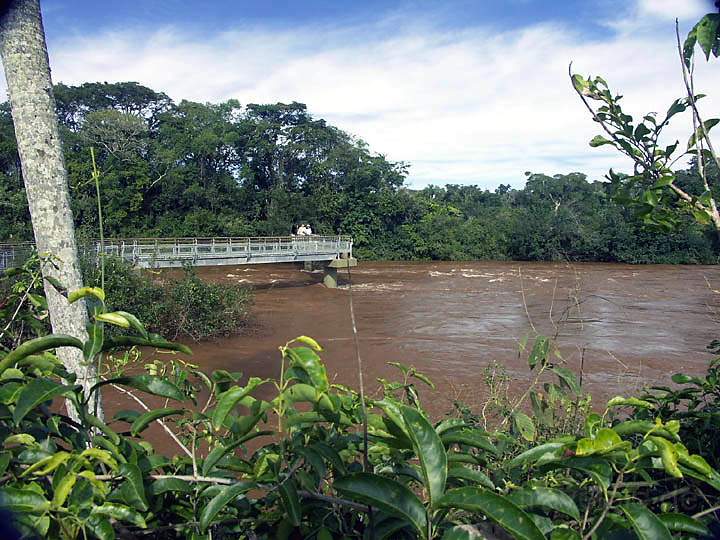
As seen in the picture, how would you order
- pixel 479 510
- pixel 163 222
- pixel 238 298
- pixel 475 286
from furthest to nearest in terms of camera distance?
pixel 163 222
pixel 475 286
pixel 238 298
pixel 479 510

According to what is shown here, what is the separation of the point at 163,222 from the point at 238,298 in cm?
1912

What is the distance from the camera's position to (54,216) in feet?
6.07

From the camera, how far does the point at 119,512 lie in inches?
34.8

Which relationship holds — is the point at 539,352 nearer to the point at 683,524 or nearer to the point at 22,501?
the point at 683,524

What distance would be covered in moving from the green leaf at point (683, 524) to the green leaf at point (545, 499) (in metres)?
0.14

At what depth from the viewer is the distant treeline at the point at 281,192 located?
2855 centimetres

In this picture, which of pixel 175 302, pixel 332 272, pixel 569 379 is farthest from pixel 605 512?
pixel 332 272

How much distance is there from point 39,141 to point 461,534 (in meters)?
1.76

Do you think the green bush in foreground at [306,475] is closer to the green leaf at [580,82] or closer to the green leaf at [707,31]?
the green leaf at [707,31]

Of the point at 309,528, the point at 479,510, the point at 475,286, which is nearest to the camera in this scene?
the point at 479,510

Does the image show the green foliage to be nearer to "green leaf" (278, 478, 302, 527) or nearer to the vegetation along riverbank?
the vegetation along riverbank

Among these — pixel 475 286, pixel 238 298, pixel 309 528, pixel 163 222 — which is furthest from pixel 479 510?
pixel 163 222

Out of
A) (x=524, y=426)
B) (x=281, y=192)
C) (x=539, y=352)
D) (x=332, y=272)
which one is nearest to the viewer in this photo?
(x=524, y=426)

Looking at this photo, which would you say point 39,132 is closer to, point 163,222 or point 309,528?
point 309,528
